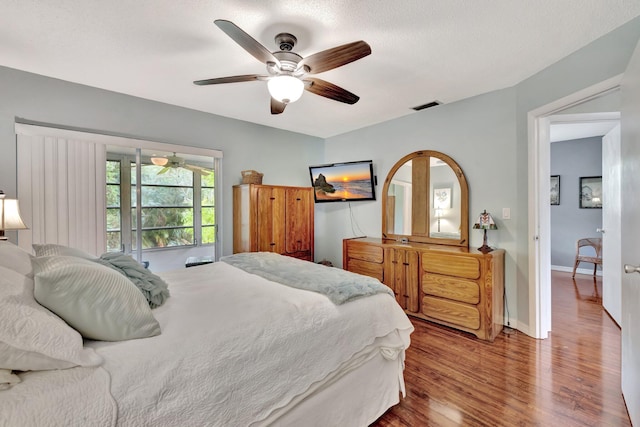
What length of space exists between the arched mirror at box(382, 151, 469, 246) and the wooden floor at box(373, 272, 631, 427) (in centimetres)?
110

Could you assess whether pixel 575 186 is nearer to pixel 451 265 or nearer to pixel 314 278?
pixel 451 265

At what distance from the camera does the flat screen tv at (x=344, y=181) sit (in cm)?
409

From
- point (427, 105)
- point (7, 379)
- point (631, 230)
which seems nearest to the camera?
point (7, 379)

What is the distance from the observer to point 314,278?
1.85 meters

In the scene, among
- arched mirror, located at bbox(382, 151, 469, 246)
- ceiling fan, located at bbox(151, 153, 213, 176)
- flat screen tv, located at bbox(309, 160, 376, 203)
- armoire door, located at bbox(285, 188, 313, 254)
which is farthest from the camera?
flat screen tv, located at bbox(309, 160, 376, 203)

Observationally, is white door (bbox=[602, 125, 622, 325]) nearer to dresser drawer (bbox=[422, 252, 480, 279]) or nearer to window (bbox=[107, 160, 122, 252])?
dresser drawer (bbox=[422, 252, 480, 279])

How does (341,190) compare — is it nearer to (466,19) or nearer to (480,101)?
(480,101)

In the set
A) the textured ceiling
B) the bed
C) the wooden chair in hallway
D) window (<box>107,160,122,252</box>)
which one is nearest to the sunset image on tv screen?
the textured ceiling

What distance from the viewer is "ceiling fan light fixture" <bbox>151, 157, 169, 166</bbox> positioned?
328 centimetres

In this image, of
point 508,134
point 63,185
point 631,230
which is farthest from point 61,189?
point 508,134

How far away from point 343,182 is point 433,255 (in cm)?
183

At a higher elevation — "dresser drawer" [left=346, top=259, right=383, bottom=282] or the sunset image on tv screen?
the sunset image on tv screen

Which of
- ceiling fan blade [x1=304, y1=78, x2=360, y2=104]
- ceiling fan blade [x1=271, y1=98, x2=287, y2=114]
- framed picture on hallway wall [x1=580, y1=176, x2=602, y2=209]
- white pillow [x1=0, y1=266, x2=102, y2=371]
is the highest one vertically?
ceiling fan blade [x1=304, y1=78, x2=360, y2=104]

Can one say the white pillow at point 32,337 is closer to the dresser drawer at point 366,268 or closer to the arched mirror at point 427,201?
the dresser drawer at point 366,268
